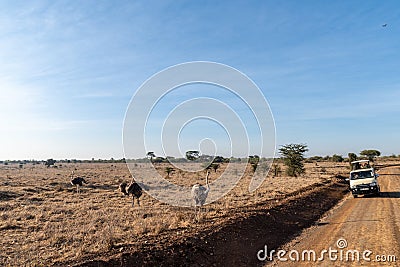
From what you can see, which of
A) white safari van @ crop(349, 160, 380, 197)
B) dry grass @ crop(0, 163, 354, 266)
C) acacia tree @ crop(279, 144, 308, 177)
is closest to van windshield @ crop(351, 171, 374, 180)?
white safari van @ crop(349, 160, 380, 197)

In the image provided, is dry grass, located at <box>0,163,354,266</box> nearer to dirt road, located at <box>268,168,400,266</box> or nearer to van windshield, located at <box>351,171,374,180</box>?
dirt road, located at <box>268,168,400,266</box>

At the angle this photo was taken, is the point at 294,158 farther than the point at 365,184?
Yes

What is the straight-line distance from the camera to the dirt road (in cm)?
919

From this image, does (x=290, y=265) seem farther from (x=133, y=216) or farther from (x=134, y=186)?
(x=134, y=186)

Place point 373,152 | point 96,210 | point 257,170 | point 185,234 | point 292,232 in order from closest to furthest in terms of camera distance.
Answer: point 185,234, point 292,232, point 96,210, point 257,170, point 373,152

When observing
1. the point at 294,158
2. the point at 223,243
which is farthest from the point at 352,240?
the point at 294,158

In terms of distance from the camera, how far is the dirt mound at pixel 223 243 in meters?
8.56

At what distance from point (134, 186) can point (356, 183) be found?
14465 millimetres

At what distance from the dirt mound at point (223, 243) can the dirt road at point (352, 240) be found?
0.76 metres

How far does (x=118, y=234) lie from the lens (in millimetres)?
12258

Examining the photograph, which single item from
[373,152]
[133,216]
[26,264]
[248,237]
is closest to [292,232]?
[248,237]

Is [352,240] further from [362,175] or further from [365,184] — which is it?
[362,175]

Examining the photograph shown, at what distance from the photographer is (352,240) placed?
438 inches

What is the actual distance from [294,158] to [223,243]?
1594 inches
